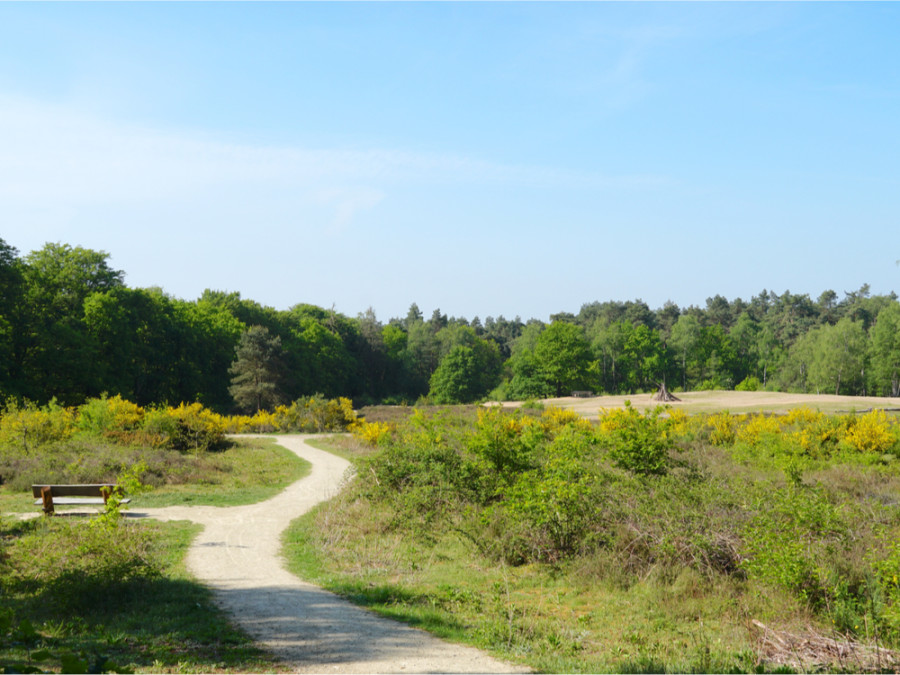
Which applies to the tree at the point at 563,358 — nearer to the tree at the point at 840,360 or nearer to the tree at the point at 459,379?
the tree at the point at 459,379

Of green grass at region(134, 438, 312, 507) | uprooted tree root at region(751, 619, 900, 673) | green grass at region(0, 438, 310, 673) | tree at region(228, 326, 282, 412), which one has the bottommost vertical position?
green grass at region(134, 438, 312, 507)

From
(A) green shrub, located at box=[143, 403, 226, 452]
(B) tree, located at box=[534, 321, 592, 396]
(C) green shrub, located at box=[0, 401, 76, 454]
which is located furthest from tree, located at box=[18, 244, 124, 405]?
(B) tree, located at box=[534, 321, 592, 396]

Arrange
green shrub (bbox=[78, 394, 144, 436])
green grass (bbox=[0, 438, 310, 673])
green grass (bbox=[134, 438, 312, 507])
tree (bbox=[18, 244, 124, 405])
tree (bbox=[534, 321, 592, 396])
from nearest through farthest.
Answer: green grass (bbox=[0, 438, 310, 673]), green grass (bbox=[134, 438, 312, 507]), green shrub (bbox=[78, 394, 144, 436]), tree (bbox=[18, 244, 124, 405]), tree (bbox=[534, 321, 592, 396])

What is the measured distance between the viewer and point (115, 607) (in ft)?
26.9

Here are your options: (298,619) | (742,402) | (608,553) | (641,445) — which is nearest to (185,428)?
(641,445)

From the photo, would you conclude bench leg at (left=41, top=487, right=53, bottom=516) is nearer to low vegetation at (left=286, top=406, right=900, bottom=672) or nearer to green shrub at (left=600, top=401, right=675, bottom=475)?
low vegetation at (left=286, top=406, right=900, bottom=672)

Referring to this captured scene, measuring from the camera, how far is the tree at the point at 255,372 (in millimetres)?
54219

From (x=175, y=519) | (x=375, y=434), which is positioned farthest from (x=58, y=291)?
(x=175, y=519)

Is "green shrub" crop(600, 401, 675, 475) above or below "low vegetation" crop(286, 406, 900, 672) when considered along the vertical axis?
above

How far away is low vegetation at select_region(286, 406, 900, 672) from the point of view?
23.5 feet

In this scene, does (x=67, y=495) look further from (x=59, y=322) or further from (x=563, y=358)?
(x=563, y=358)

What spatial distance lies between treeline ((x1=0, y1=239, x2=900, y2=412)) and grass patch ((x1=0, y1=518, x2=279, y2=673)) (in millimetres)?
35095

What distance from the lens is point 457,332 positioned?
93.2 m

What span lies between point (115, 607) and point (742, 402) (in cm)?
4589
